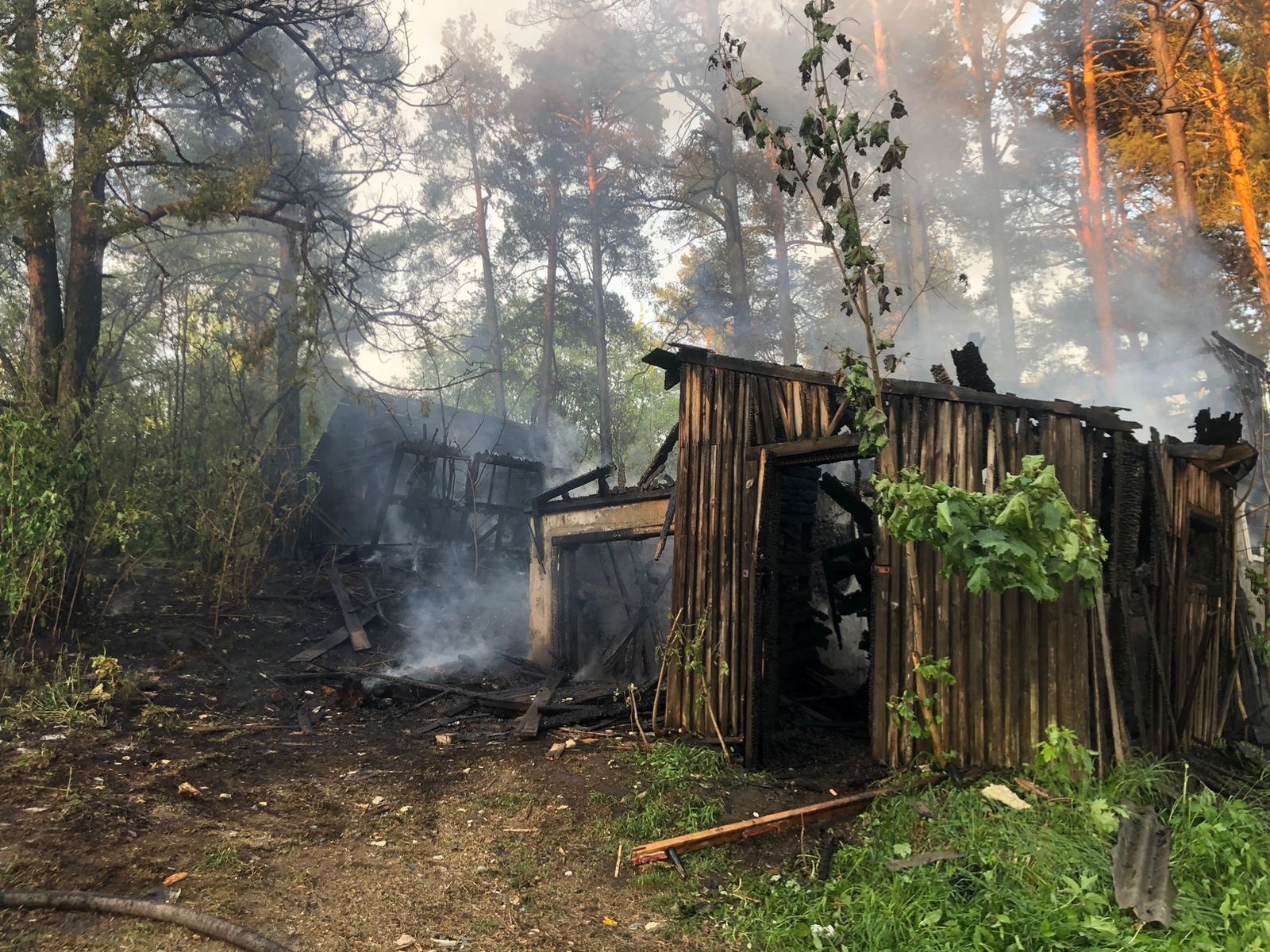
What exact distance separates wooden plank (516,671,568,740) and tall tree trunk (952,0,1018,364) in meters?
17.6

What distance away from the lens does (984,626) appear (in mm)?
6039

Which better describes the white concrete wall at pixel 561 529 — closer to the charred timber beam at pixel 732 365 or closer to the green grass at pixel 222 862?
the charred timber beam at pixel 732 365

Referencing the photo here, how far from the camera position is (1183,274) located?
14.1 metres

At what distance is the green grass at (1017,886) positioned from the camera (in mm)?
3756

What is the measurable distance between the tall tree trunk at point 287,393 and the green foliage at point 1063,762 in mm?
10121

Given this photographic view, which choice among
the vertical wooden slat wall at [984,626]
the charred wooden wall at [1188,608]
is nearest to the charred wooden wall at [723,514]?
the vertical wooden slat wall at [984,626]

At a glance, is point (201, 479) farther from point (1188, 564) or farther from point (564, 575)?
point (1188, 564)

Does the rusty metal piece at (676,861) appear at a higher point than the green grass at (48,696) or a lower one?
lower

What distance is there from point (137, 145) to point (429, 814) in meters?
9.21

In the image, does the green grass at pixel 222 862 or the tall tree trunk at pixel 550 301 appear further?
the tall tree trunk at pixel 550 301

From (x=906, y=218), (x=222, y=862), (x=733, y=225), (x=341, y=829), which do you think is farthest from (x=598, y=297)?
(x=222, y=862)

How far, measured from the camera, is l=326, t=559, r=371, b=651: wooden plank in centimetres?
1210

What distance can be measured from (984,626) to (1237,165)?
1291 cm

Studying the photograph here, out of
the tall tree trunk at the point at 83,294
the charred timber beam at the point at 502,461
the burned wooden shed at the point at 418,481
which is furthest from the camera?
the charred timber beam at the point at 502,461
